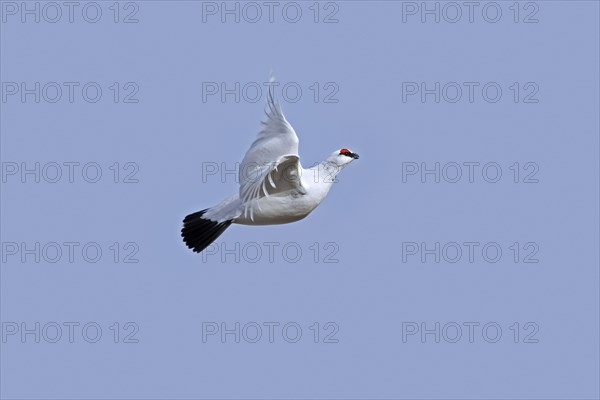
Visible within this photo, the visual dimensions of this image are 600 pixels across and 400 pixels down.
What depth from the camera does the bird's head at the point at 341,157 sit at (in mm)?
19953

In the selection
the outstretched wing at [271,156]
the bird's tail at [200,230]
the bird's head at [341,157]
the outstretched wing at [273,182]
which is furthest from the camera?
the bird's head at [341,157]

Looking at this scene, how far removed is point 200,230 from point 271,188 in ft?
5.21

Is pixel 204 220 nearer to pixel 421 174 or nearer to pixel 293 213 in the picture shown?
pixel 293 213

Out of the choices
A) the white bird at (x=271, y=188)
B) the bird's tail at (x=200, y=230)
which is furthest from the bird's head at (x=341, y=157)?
the bird's tail at (x=200, y=230)

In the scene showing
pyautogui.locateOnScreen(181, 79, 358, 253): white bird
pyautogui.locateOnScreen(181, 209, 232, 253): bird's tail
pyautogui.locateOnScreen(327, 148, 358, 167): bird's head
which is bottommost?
pyautogui.locateOnScreen(181, 209, 232, 253): bird's tail

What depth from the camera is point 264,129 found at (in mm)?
19109

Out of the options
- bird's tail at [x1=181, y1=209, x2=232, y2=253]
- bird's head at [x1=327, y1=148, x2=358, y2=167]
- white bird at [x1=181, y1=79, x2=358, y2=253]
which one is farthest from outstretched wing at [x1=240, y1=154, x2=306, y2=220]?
bird's head at [x1=327, y1=148, x2=358, y2=167]

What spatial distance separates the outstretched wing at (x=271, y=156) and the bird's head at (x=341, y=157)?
1.07 metres

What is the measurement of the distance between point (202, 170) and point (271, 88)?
6.20ft

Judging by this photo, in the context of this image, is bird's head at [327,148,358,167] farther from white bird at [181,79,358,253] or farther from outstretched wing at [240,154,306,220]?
outstretched wing at [240,154,306,220]

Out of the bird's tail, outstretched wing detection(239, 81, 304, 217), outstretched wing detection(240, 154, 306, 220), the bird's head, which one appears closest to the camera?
outstretched wing detection(240, 154, 306, 220)

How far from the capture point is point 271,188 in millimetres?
18953

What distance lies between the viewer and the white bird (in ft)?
61.0

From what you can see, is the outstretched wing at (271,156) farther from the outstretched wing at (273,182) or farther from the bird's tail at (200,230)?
the bird's tail at (200,230)
